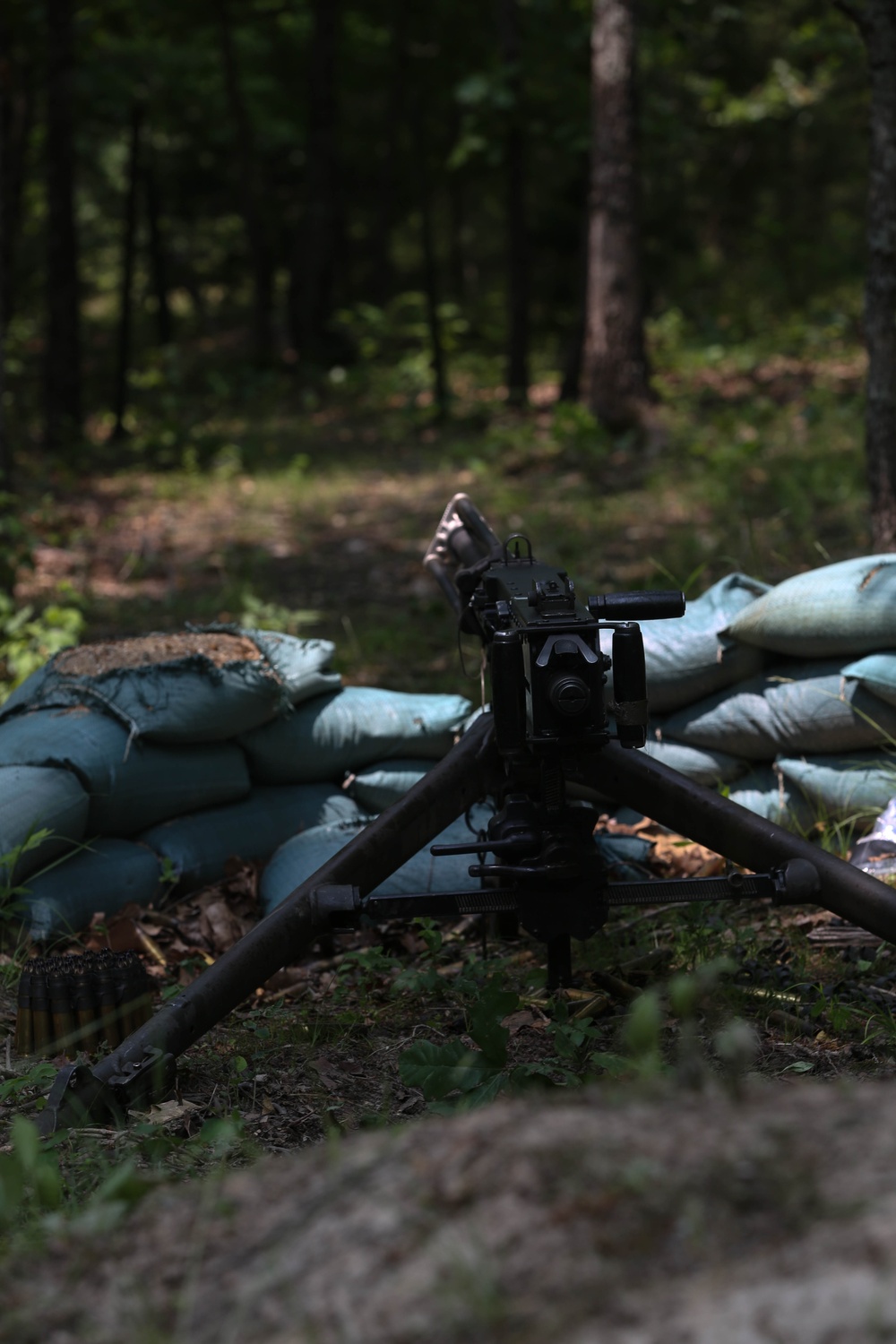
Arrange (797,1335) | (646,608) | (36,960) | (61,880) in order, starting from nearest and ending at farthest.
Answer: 1. (797,1335)
2. (646,608)
3. (36,960)
4. (61,880)

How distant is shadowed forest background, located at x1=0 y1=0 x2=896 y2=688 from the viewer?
7.26 m

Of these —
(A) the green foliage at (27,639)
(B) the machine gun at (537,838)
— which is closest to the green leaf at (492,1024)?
(B) the machine gun at (537,838)

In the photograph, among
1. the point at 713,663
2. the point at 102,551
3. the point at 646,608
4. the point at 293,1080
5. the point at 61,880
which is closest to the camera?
the point at 646,608

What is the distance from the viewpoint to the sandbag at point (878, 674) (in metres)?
3.45

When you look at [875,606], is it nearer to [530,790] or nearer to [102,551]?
[530,790]

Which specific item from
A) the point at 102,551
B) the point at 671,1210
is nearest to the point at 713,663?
the point at 671,1210

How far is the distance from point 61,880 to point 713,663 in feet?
6.39

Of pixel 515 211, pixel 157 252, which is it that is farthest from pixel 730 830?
pixel 157 252

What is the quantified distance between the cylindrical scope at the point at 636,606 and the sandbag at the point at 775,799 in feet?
4.60

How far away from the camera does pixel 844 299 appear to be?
626 inches

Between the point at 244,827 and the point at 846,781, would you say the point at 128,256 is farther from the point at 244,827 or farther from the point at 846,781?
the point at 846,781

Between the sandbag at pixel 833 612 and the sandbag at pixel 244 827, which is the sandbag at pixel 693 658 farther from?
the sandbag at pixel 244 827

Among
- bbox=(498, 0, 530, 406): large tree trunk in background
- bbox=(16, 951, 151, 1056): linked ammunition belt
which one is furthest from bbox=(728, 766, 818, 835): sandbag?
bbox=(498, 0, 530, 406): large tree trunk in background

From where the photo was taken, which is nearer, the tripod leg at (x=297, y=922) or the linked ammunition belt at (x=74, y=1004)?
the tripod leg at (x=297, y=922)
